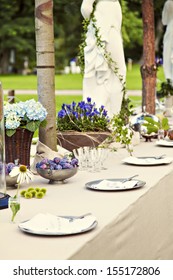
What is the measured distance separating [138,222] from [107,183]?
0.41 metres

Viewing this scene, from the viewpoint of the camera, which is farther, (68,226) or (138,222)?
(138,222)

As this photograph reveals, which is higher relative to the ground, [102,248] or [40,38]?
[40,38]

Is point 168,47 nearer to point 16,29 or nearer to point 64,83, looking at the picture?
point 64,83

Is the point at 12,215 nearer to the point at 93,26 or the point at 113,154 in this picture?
the point at 113,154

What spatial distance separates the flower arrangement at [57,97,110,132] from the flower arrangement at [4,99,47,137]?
108 cm

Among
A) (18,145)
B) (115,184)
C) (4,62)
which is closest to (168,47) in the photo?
(18,145)

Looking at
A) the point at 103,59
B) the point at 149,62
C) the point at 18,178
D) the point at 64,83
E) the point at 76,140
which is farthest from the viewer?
the point at 64,83

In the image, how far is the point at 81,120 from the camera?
15.2 ft

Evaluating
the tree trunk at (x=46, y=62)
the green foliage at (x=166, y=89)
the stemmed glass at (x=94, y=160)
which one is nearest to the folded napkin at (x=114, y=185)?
the stemmed glass at (x=94, y=160)

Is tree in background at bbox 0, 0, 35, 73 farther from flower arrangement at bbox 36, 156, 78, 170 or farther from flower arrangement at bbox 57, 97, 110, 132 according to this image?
flower arrangement at bbox 36, 156, 78, 170

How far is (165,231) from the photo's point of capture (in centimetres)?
330

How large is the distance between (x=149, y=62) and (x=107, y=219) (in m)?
4.98

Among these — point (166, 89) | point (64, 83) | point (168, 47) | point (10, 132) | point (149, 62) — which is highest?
point (168, 47)
